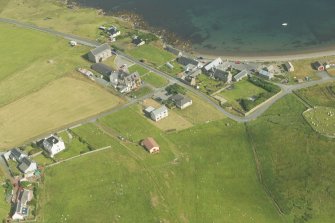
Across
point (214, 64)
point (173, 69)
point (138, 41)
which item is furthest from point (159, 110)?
point (138, 41)

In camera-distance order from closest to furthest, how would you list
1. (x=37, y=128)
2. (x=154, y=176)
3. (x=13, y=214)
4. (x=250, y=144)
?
(x=13, y=214) → (x=154, y=176) → (x=250, y=144) → (x=37, y=128)

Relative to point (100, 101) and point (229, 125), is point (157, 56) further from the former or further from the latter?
point (229, 125)

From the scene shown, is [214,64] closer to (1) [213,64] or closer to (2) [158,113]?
(1) [213,64]

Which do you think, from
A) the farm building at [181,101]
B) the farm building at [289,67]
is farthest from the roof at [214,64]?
the farm building at [289,67]

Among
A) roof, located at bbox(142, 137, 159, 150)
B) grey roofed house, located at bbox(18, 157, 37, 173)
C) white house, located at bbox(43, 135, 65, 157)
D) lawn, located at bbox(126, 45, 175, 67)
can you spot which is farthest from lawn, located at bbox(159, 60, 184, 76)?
grey roofed house, located at bbox(18, 157, 37, 173)

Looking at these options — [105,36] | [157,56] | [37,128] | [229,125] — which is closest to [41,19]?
[105,36]

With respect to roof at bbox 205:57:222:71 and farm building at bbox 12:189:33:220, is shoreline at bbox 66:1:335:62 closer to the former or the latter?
roof at bbox 205:57:222:71
